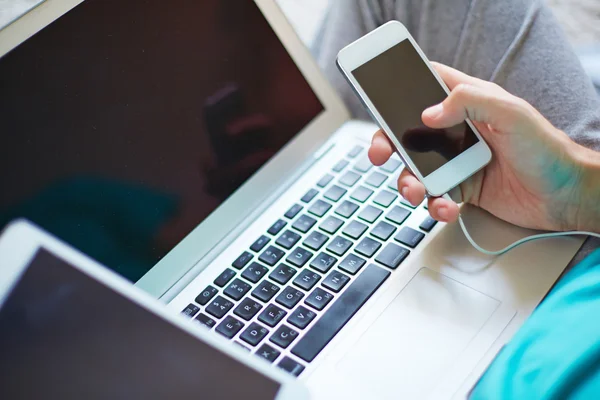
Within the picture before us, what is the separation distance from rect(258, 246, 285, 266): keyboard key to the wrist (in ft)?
0.95

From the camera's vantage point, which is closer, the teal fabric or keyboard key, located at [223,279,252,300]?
the teal fabric

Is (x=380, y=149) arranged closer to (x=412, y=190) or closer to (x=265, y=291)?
(x=412, y=190)

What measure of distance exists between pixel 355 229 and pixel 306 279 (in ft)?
0.26

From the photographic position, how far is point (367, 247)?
22.5 inches

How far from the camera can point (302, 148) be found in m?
0.67

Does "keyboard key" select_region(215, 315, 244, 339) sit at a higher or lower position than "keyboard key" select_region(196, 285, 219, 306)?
lower

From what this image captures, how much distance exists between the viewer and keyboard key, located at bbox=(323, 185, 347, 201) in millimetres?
628

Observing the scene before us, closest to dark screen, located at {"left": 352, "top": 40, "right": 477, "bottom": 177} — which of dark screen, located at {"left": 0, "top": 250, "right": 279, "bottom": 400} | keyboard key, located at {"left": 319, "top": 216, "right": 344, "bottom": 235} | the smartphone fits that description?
the smartphone

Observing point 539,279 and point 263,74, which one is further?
point 263,74

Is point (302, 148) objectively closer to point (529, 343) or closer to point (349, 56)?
point (349, 56)

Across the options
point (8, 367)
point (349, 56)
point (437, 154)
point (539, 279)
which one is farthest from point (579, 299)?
point (8, 367)

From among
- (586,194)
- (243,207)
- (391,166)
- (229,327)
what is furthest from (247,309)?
(586,194)

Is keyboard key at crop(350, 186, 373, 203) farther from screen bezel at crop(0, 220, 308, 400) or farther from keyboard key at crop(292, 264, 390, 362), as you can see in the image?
screen bezel at crop(0, 220, 308, 400)

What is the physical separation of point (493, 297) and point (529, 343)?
0.06 meters
